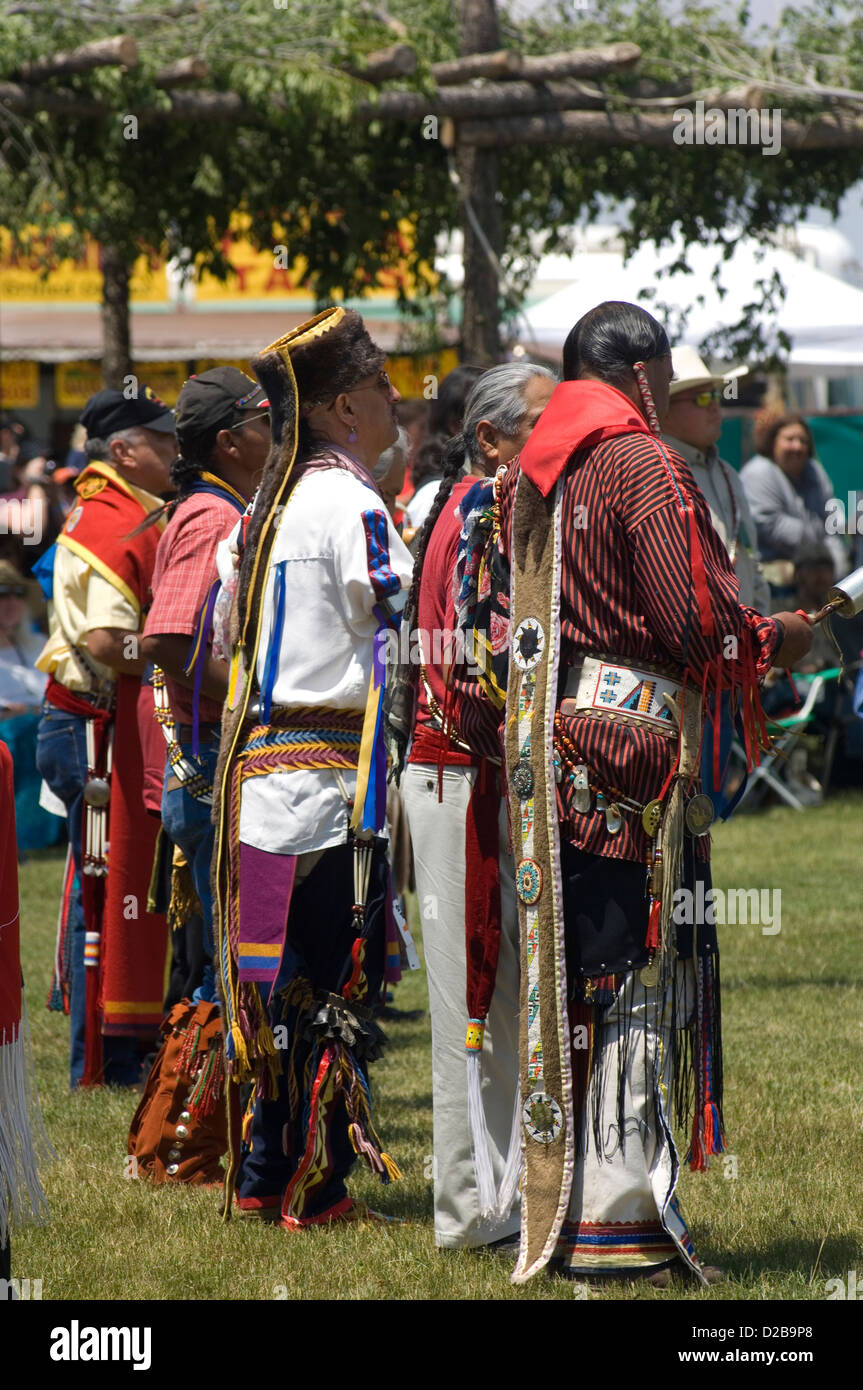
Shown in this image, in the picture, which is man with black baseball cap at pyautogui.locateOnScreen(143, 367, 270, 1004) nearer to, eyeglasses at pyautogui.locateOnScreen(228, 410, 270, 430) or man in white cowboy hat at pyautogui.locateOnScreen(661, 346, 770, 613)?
eyeglasses at pyautogui.locateOnScreen(228, 410, 270, 430)

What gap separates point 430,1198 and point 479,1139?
2.49 feet

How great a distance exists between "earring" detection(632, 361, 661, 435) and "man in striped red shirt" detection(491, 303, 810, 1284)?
0.01m

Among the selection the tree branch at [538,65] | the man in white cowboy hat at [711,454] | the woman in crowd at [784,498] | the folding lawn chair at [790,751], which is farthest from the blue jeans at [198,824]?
the woman in crowd at [784,498]

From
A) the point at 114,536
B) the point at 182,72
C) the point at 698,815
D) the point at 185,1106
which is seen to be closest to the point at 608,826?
the point at 698,815

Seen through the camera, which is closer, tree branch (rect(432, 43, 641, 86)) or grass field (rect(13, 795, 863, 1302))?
grass field (rect(13, 795, 863, 1302))

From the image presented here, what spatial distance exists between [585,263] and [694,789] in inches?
435

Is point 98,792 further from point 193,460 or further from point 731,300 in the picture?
point 731,300

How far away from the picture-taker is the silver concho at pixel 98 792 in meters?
5.61

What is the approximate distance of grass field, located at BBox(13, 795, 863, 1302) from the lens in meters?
3.76

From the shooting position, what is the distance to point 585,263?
13984 mm

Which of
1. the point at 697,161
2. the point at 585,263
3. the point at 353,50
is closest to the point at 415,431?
the point at 353,50

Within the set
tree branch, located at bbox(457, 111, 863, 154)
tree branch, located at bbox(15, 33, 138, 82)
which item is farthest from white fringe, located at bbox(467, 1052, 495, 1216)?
tree branch, located at bbox(457, 111, 863, 154)

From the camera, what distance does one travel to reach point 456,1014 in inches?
153

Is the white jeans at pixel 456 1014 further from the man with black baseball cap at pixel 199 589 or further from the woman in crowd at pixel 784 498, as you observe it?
the woman in crowd at pixel 784 498
